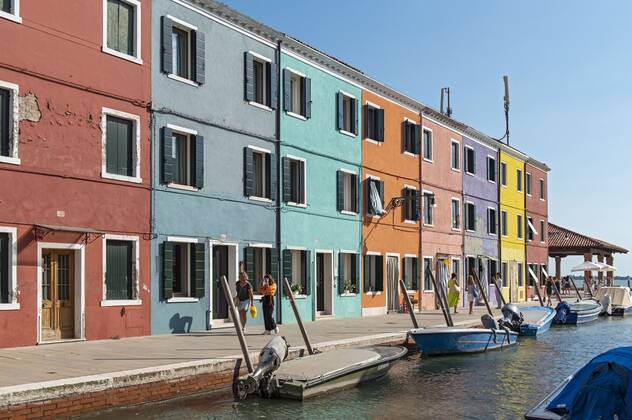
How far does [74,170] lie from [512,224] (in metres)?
30.5

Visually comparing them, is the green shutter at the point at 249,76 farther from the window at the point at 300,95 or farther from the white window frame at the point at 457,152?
the white window frame at the point at 457,152

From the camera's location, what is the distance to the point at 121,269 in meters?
17.4

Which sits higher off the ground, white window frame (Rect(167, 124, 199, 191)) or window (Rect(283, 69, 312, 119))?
window (Rect(283, 69, 312, 119))

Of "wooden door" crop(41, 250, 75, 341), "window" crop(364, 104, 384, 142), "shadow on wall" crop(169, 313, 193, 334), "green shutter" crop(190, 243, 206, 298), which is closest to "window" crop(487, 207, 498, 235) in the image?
"window" crop(364, 104, 384, 142)

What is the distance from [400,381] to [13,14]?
10256 mm

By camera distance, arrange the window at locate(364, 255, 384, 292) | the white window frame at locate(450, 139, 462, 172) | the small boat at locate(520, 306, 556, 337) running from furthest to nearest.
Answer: the white window frame at locate(450, 139, 462, 172), the window at locate(364, 255, 384, 292), the small boat at locate(520, 306, 556, 337)

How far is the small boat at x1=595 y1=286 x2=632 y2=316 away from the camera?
37.8m

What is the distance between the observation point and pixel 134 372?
11867mm

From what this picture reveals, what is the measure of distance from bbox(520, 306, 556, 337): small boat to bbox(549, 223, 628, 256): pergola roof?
84.5ft

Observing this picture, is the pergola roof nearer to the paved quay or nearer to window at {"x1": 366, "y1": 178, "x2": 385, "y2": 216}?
window at {"x1": 366, "y1": 178, "x2": 385, "y2": 216}

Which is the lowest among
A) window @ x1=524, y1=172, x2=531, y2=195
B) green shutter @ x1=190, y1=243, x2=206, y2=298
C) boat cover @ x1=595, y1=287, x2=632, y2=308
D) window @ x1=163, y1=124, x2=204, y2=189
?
boat cover @ x1=595, y1=287, x2=632, y2=308

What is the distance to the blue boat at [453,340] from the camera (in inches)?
746

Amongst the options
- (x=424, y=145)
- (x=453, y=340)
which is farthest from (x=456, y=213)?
(x=453, y=340)

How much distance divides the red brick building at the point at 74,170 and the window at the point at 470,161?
829 inches
